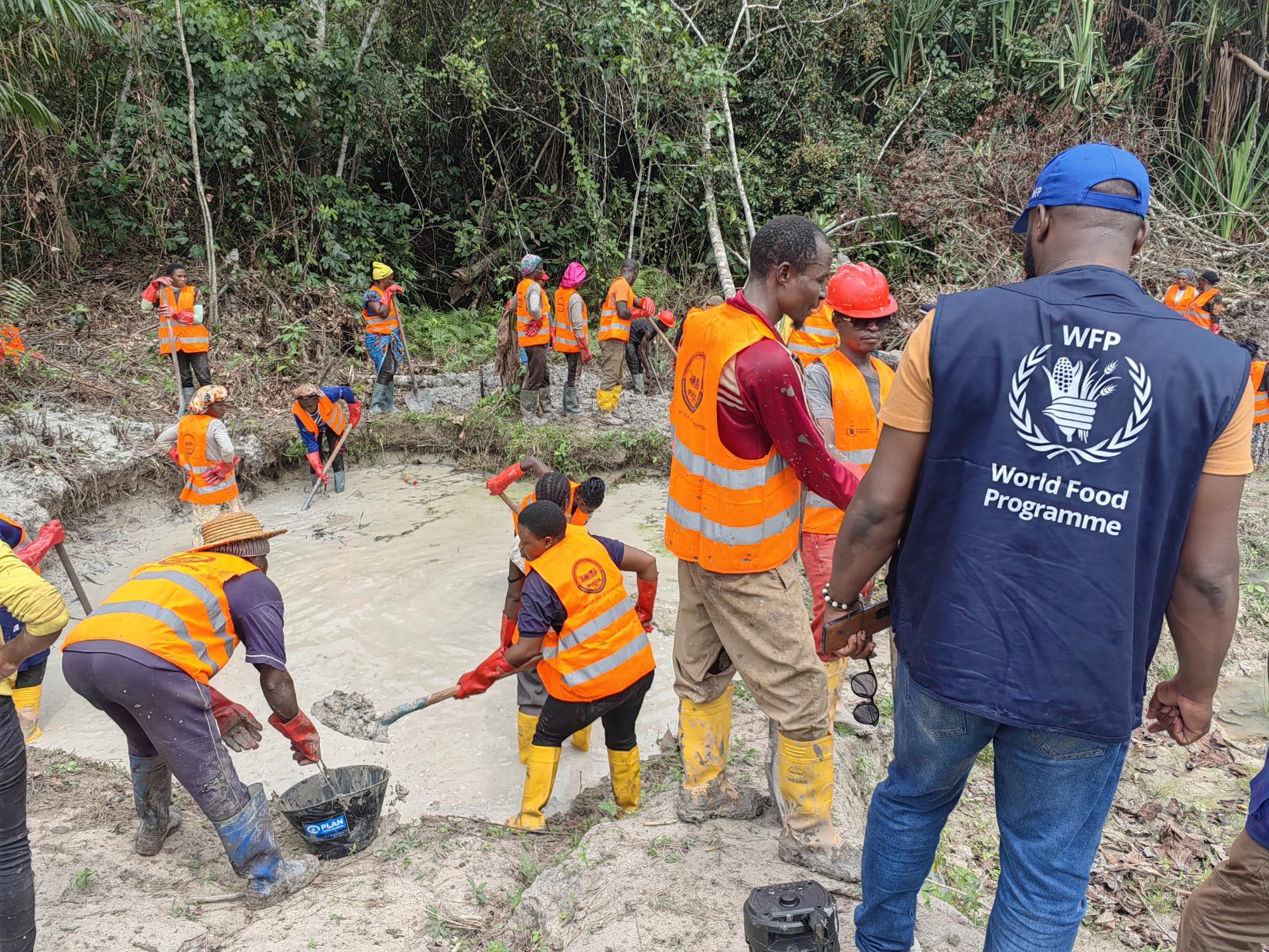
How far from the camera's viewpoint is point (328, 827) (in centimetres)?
332

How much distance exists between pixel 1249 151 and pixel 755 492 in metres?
11.7

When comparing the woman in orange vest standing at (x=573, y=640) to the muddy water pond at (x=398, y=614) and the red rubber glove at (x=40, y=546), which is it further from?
the red rubber glove at (x=40, y=546)

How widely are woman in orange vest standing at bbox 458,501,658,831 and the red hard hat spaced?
1396 mm

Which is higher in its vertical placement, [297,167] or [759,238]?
[297,167]

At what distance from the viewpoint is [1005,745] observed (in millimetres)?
1717

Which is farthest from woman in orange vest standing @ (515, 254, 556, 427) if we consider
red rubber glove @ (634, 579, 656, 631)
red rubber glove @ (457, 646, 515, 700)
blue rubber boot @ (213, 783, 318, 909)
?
blue rubber boot @ (213, 783, 318, 909)

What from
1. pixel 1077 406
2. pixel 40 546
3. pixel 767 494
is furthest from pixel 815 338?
pixel 40 546

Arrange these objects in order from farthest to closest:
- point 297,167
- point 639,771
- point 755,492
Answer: point 297,167
point 639,771
point 755,492

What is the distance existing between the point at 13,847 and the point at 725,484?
247 cm

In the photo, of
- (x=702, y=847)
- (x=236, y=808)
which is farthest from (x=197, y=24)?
(x=702, y=847)

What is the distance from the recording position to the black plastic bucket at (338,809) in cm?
329

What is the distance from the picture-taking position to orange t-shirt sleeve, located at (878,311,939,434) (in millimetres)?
1644

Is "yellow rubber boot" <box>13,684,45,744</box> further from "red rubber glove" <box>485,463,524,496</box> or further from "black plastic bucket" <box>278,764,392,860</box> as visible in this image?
"red rubber glove" <box>485,463,524,496</box>

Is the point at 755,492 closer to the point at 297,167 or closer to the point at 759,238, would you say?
the point at 759,238
